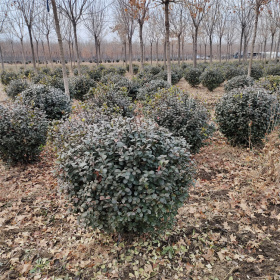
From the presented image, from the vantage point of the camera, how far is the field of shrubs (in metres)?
2.11

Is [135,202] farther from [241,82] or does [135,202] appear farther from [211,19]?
[211,19]

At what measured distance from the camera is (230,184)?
3963mm

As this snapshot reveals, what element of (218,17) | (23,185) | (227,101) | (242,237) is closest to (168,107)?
(227,101)

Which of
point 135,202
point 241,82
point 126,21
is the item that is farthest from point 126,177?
point 126,21

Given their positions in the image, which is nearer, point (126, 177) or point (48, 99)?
point (126, 177)

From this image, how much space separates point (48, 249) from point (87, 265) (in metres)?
0.60

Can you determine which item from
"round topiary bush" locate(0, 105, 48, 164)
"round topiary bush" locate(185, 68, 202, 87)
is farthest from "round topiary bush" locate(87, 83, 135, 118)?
"round topiary bush" locate(185, 68, 202, 87)

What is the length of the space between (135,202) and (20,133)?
3295 millimetres

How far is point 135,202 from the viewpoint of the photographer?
201 cm

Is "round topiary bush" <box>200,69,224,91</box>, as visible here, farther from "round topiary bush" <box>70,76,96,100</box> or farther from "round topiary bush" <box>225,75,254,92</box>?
"round topiary bush" <box>70,76,96,100</box>

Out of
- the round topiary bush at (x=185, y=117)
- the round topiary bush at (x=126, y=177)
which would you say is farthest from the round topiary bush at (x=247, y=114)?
the round topiary bush at (x=126, y=177)

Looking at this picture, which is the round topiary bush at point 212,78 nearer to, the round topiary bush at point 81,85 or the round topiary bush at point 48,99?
the round topiary bush at point 81,85

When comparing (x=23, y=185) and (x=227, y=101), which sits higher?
(x=227, y=101)

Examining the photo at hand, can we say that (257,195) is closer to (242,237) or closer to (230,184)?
(230,184)
